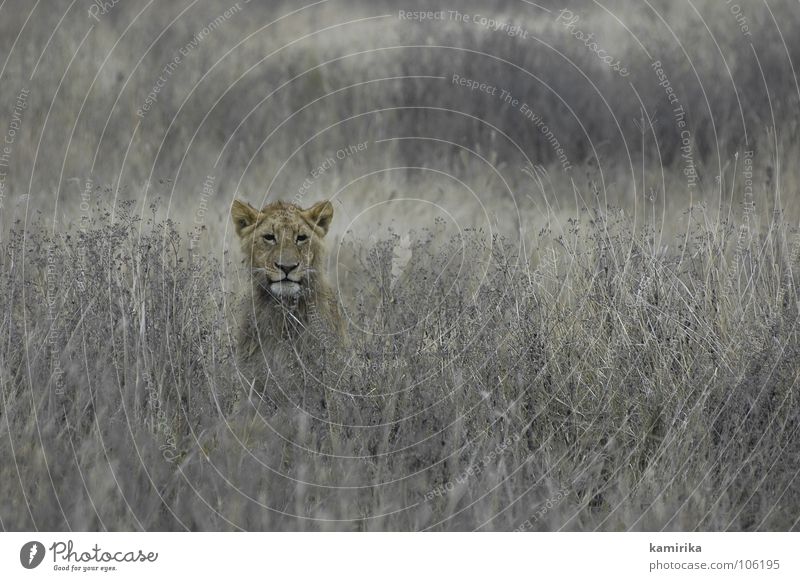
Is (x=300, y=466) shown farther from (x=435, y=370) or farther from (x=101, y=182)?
(x=101, y=182)

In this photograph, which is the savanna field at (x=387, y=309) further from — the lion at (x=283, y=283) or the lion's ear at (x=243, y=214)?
the lion's ear at (x=243, y=214)

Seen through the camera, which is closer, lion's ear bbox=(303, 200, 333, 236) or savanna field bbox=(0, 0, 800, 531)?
savanna field bbox=(0, 0, 800, 531)

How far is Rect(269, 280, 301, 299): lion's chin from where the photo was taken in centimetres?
720

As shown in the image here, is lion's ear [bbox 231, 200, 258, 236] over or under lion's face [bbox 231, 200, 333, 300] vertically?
over

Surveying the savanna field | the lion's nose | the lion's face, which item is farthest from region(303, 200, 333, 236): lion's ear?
the savanna field

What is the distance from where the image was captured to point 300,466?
5105 mm

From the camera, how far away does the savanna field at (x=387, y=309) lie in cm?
511

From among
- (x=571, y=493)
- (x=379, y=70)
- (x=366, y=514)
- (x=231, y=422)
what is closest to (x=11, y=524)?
(x=231, y=422)

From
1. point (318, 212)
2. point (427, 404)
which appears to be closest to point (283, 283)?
point (318, 212)

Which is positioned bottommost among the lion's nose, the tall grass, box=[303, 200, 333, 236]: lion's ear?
the tall grass

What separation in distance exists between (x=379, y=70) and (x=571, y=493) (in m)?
8.13

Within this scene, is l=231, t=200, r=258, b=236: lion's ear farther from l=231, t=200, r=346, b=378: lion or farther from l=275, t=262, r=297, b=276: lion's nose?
l=275, t=262, r=297, b=276: lion's nose


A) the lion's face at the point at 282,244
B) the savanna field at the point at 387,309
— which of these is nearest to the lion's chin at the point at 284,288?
the lion's face at the point at 282,244

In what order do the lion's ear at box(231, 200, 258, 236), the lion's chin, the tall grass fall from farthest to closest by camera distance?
the lion's ear at box(231, 200, 258, 236) → the lion's chin → the tall grass
